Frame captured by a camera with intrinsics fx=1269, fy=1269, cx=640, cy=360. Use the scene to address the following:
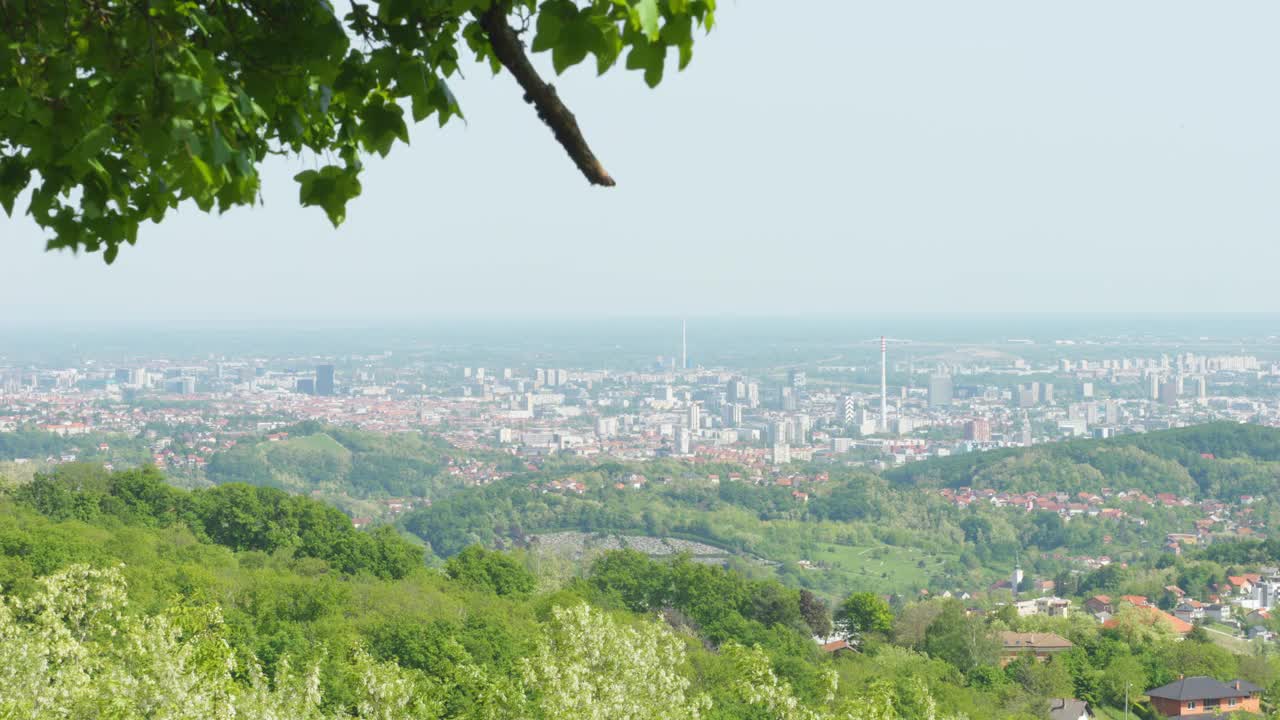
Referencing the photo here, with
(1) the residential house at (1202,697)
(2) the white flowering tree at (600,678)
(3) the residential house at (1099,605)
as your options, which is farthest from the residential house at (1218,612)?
(2) the white flowering tree at (600,678)

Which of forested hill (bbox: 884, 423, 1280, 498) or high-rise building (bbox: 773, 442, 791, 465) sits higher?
forested hill (bbox: 884, 423, 1280, 498)

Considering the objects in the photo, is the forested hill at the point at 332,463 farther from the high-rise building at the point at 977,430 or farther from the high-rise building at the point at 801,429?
the high-rise building at the point at 977,430

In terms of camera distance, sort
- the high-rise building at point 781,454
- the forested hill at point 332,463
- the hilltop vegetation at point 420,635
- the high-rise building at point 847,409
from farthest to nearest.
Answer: the high-rise building at point 847,409 < the high-rise building at point 781,454 < the forested hill at point 332,463 < the hilltop vegetation at point 420,635

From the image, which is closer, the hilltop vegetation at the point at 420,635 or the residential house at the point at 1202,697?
the hilltop vegetation at the point at 420,635

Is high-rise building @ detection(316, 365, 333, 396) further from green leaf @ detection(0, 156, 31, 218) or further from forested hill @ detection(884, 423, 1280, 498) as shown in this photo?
green leaf @ detection(0, 156, 31, 218)

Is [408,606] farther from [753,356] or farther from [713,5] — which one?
[753,356]

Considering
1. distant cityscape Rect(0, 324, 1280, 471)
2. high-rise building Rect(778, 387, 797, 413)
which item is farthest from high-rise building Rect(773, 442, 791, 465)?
high-rise building Rect(778, 387, 797, 413)

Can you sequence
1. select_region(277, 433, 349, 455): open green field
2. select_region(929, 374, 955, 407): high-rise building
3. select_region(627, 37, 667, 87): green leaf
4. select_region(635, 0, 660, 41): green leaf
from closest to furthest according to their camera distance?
select_region(635, 0, 660, 41): green leaf → select_region(627, 37, 667, 87): green leaf → select_region(277, 433, 349, 455): open green field → select_region(929, 374, 955, 407): high-rise building
